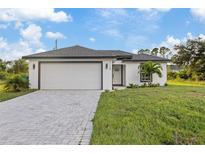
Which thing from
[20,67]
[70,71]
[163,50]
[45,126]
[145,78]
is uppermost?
[163,50]

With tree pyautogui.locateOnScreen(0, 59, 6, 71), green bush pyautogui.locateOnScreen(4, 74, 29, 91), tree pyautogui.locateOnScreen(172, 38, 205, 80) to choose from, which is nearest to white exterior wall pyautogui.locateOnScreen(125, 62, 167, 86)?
green bush pyautogui.locateOnScreen(4, 74, 29, 91)

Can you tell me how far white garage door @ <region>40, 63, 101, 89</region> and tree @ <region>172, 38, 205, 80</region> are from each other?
1740 centimetres

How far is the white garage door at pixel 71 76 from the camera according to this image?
16609 millimetres

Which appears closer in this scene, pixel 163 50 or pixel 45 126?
pixel 45 126

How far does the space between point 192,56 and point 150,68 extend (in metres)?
13.2

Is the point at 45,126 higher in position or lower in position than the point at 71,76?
lower

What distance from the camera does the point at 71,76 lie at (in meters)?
16.7

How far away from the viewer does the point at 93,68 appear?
16.6 metres

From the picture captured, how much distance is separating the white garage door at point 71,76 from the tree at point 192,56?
685 inches

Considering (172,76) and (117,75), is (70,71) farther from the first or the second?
(172,76)

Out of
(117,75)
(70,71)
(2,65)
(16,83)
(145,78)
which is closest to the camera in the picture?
(16,83)

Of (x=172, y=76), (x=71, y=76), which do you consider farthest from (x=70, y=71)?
(x=172, y=76)

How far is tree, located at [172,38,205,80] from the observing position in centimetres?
2912
